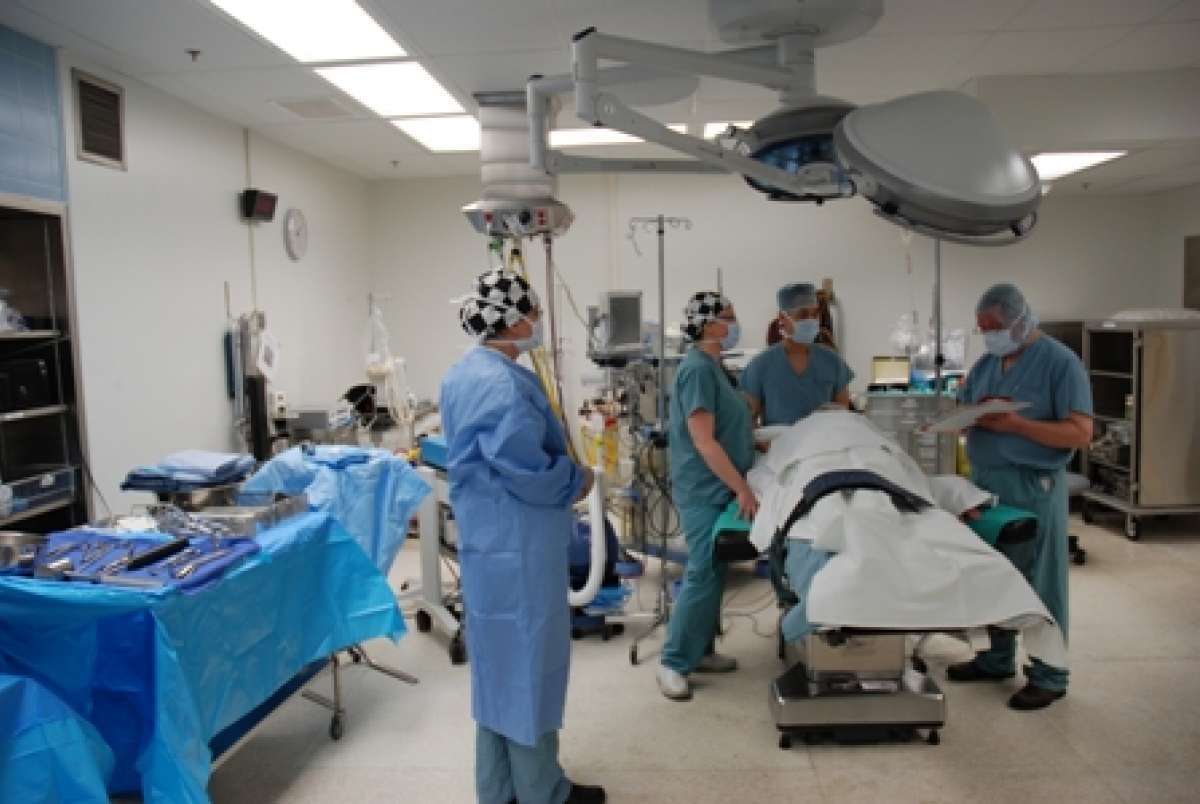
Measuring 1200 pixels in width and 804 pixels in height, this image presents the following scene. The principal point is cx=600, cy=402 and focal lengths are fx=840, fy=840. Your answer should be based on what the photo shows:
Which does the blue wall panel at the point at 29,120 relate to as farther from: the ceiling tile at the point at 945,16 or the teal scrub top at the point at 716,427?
the ceiling tile at the point at 945,16

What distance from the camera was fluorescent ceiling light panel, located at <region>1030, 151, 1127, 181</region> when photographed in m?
4.93

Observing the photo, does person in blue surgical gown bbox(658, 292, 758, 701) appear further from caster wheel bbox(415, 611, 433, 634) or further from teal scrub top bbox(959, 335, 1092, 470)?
caster wheel bbox(415, 611, 433, 634)

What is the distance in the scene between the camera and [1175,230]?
6660mm

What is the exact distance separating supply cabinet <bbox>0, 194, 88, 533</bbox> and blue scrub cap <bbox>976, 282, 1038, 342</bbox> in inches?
143

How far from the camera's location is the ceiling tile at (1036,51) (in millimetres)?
3551

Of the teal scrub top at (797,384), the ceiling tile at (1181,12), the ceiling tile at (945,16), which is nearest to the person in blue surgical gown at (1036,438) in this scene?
the teal scrub top at (797,384)

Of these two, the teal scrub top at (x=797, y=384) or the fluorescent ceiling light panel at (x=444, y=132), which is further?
the fluorescent ceiling light panel at (x=444, y=132)

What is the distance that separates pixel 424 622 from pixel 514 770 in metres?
1.68

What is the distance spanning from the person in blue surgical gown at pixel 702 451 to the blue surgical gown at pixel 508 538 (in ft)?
2.63

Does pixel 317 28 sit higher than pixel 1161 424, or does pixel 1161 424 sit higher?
pixel 317 28

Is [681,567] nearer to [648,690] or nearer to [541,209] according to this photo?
[648,690]

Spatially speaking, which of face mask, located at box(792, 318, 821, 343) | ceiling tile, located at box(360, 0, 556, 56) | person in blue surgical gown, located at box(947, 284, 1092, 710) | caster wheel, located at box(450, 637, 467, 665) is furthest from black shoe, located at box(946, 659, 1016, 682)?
ceiling tile, located at box(360, 0, 556, 56)

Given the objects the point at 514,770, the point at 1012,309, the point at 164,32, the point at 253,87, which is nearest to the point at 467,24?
the point at 164,32

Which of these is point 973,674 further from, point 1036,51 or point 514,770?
point 1036,51
